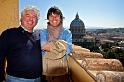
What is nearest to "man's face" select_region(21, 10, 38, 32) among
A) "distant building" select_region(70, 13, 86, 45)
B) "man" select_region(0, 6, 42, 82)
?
"man" select_region(0, 6, 42, 82)

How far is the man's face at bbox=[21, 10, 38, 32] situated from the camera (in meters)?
2.12

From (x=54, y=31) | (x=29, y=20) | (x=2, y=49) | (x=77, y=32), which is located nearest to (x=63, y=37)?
(x=54, y=31)

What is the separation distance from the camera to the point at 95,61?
311 centimetres

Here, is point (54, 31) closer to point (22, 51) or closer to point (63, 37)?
point (63, 37)

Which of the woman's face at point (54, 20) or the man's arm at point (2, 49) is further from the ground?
the woman's face at point (54, 20)

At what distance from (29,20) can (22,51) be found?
0.25 m

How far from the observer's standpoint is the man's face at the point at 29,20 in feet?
6.94

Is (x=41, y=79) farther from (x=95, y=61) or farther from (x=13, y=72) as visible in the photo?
(x=95, y=61)

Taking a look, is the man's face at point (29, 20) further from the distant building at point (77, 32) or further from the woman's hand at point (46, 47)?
the distant building at point (77, 32)

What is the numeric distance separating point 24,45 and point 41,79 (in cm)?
37

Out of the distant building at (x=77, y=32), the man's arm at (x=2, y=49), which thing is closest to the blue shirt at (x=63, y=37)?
the man's arm at (x=2, y=49)

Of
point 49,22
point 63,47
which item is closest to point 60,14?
point 49,22

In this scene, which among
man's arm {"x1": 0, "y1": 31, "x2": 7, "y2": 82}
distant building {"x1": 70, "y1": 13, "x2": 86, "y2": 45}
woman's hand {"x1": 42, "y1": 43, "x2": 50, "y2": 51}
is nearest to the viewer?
man's arm {"x1": 0, "y1": 31, "x2": 7, "y2": 82}

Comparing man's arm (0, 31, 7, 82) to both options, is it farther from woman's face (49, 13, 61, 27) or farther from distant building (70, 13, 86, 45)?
distant building (70, 13, 86, 45)
